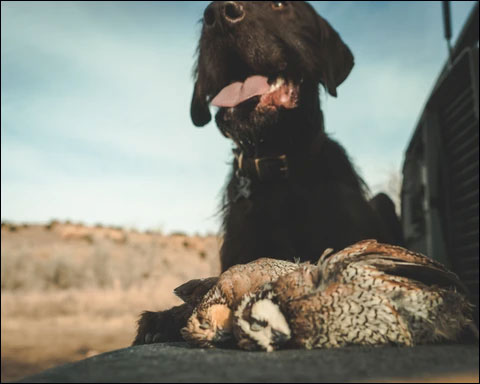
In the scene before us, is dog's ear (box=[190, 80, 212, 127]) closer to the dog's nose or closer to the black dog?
the black dog

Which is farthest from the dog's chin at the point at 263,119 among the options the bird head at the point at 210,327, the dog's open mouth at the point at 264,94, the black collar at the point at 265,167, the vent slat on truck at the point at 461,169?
the vent slat on truck at the point at 461,169

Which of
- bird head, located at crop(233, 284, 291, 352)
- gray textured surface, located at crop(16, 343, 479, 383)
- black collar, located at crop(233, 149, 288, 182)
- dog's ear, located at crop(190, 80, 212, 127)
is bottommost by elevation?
gray textured surface, located at crop(16, 343, 479, 383)

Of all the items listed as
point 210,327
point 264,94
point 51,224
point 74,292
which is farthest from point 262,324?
point 51,224

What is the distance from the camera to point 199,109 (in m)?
4.47

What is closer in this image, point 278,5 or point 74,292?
point 278,5

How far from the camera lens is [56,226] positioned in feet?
119

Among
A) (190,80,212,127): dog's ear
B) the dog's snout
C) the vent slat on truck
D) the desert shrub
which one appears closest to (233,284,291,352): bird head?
the dog's snout

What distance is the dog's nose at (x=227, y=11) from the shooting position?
3.64m

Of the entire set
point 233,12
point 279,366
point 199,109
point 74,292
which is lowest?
point 279,366

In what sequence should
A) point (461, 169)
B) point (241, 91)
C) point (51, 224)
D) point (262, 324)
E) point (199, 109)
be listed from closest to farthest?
point (262, 324)
point (241, 91)
point (199, 109)
point (461, 169)
point (51, 224)

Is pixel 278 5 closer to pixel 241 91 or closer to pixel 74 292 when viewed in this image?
pixel 241 91

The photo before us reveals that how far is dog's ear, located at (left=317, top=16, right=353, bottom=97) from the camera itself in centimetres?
397

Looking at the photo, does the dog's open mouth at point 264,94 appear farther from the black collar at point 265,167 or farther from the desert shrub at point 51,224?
the desert shrub at point 51,224

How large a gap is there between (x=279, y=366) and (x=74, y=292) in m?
17.4
